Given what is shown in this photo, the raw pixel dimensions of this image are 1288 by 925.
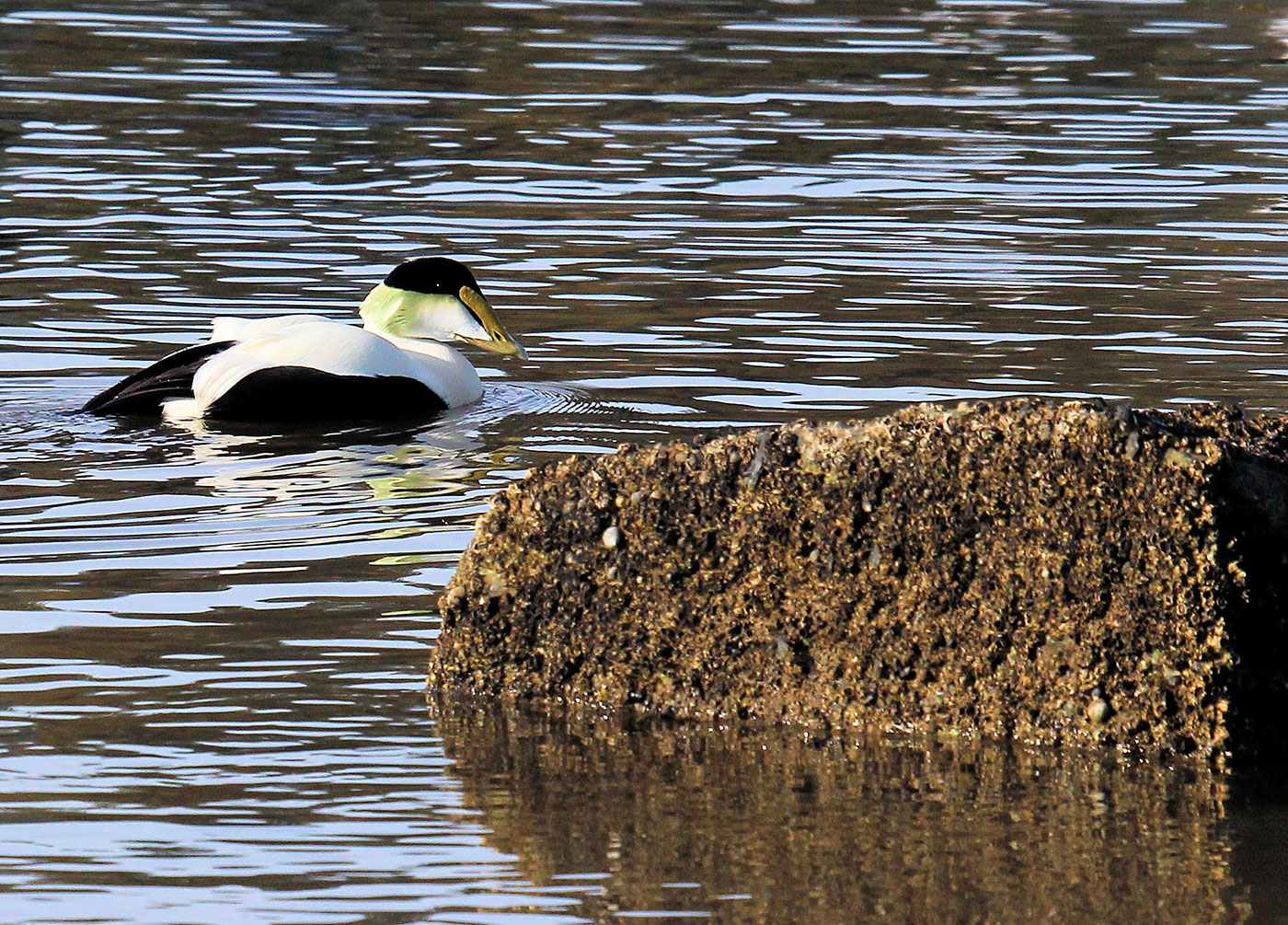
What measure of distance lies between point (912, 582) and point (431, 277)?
501 centimetres

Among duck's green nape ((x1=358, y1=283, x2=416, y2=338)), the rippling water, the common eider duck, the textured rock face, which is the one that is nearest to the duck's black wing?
the common eider duck

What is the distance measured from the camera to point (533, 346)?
10664mm

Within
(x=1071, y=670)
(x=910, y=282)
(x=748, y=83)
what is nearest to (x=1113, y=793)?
(x=1071, y=670)

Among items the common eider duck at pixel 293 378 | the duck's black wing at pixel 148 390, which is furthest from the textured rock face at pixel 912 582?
the duck's black wing at pixel 148 390

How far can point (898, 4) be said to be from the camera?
1072 inches

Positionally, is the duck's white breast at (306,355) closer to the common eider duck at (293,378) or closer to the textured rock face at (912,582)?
the common eider duck at (293,378)

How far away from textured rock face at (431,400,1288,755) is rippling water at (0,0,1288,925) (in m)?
0.20

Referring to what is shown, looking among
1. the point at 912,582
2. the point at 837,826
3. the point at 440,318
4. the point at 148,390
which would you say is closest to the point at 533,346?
the point at 440,318

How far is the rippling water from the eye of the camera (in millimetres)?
4320

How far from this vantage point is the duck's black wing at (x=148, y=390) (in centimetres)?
891

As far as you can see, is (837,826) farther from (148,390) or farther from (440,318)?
(440,318)

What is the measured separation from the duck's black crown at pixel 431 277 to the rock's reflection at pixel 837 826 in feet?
15.4

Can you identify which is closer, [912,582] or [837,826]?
[837,826]

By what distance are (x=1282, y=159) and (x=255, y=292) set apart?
8031mm
